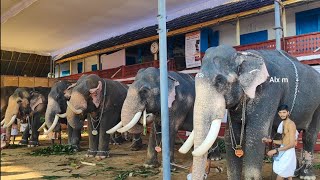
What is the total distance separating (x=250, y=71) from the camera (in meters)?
4.71

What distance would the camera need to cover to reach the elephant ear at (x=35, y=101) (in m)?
12.6

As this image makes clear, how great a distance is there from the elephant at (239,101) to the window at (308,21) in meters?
9.34

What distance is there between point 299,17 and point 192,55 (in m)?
4.65

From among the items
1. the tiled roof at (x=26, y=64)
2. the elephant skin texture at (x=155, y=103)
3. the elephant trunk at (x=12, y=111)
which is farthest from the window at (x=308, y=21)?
the tiled roof at (x=26, y=64)

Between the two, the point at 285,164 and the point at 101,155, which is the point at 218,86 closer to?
the point at 285,164

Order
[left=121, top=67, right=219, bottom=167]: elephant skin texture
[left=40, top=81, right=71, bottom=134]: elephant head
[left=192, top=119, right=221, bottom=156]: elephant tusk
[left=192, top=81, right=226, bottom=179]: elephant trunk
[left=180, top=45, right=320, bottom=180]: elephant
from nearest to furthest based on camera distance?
[left=192, top=119, right=221, bottom=156]: elephant tusk < [left=192, top=81, right=226, bottom=179]: elephant trunk < [left=180, top=45, right=320, bottom=180]: elephant < [left=121, top=67, right=219, bottom=167]: elephant skin texture < [left=40, top=81, right=71, bottom=134]: elephant head

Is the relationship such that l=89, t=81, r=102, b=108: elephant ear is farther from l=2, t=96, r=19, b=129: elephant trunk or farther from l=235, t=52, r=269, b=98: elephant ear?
l=235, t=52, r=269, b=98: elephant ear

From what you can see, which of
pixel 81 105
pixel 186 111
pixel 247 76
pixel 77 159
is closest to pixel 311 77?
pixel 247 76

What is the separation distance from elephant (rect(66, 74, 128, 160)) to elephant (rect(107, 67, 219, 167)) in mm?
1813

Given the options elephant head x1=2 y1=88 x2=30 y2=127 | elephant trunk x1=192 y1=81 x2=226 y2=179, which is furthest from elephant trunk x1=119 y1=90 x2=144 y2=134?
elephant head x1=2 y1=88 x2=30 y2=127

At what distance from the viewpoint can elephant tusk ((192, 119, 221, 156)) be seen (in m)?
4.16

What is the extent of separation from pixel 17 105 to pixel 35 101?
81 cm

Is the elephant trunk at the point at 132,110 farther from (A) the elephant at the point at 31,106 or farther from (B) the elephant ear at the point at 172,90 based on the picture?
(A) the elephant at the point at 31,106

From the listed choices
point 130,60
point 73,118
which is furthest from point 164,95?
point 130,60
